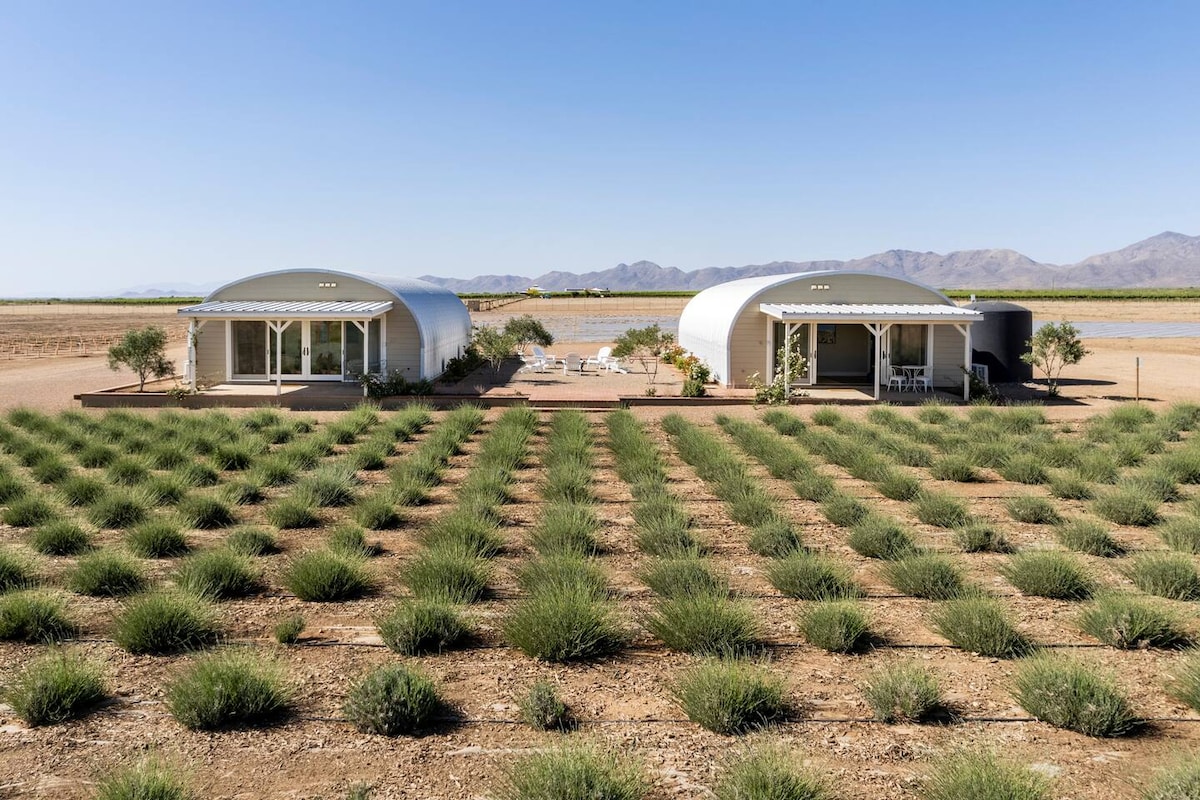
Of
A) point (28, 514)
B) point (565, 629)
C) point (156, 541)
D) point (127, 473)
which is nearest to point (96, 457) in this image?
point (127, 473)

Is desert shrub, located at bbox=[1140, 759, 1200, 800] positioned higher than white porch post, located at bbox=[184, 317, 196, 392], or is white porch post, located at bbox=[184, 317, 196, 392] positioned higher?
white porch post, located at bbox=[184, 317, 196, 392]

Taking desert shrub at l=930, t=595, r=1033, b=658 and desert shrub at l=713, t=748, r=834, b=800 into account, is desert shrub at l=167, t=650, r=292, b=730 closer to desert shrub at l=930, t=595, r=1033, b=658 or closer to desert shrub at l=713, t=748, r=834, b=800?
desert shrub at l=713, t=748, r=834, b=800

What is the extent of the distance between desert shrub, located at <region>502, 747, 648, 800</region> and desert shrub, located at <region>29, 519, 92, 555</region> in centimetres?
613

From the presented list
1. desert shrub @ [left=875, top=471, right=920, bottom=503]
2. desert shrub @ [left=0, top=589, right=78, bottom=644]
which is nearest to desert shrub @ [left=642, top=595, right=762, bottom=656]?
desert shrub @ [left=0, top=589, right=78, bottom=644]

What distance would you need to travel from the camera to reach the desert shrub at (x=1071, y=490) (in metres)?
11.7

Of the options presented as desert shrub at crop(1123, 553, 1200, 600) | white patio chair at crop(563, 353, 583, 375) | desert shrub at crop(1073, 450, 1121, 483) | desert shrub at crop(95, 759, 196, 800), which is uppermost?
white patio chair at crop(563, 353, 583, 375)

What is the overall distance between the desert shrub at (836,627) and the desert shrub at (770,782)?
77.3 inches

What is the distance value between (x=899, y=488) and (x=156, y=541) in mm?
8176

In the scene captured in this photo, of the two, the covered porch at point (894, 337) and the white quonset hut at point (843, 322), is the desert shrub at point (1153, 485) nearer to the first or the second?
the covered porch at point (894, 337)

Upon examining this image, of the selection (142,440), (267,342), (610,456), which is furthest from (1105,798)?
(267,342)

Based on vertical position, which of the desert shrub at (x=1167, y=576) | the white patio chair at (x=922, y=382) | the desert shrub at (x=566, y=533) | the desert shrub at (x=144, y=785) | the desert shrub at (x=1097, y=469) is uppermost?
the white patio chair at (x=922, y=382)

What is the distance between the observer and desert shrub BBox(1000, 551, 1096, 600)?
26.0 feet

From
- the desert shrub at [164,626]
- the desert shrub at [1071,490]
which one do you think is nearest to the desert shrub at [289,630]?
the desert shrub at [164,626]

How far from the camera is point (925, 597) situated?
789 cm
